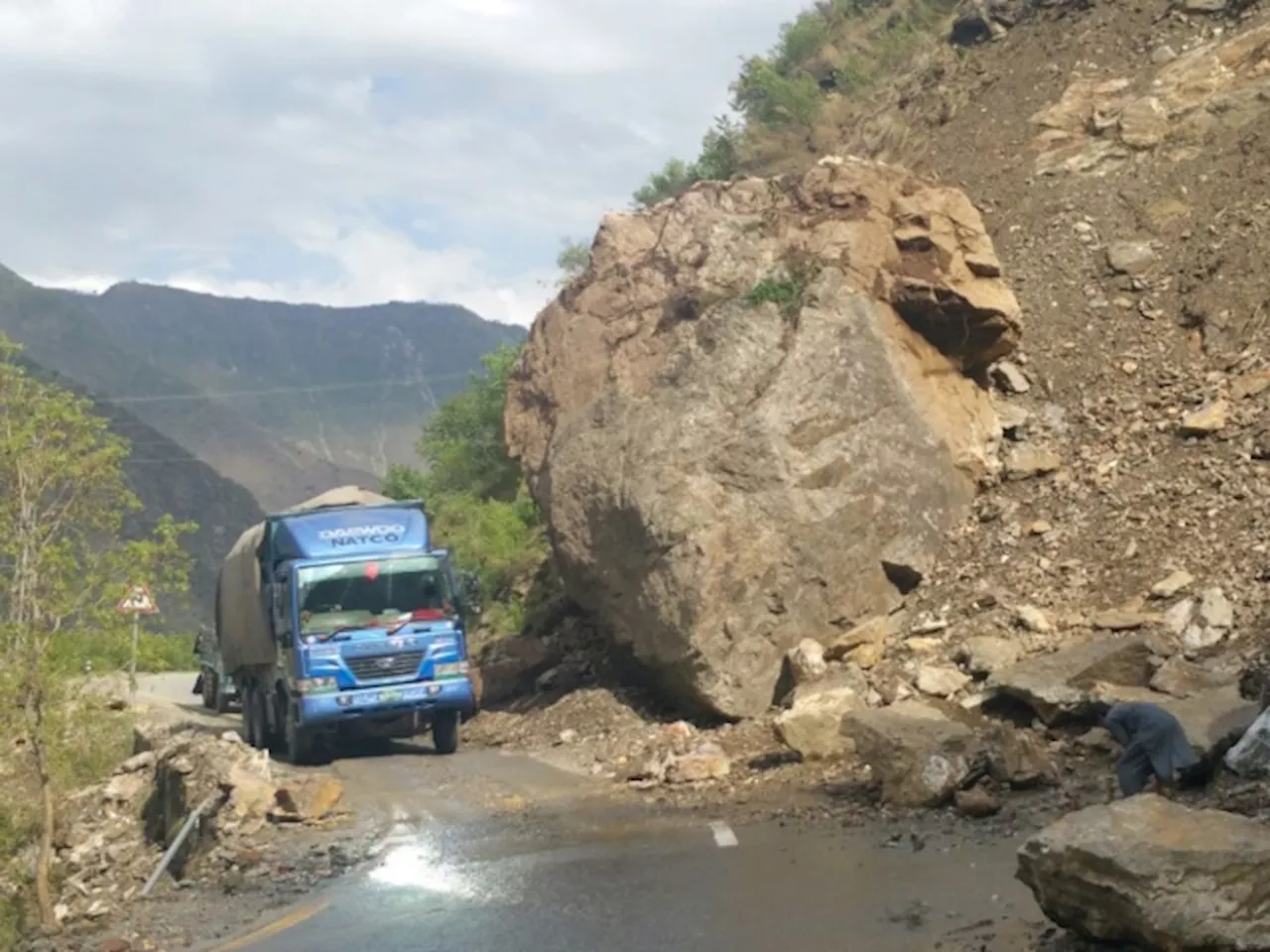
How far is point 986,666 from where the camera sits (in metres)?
15.5

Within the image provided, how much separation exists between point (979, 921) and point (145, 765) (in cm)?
1406

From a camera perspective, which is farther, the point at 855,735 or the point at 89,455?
the point at 89,455

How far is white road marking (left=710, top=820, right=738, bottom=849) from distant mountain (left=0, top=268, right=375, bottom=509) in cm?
11493

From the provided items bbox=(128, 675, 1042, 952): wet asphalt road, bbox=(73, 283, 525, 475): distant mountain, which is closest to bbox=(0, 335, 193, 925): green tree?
bbox=(128, 675, 1042, 952): wet asphalt road

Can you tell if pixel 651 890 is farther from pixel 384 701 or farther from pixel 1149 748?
pixel 384 701

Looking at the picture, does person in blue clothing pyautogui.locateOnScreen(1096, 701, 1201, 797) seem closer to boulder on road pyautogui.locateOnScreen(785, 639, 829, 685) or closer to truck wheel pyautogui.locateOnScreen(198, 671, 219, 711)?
boulder on road pyautogui.locateOnScreen(785, 639, 829, 685)

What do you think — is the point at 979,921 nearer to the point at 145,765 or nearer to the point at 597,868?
the point at 597,868

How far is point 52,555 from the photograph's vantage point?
14055mm

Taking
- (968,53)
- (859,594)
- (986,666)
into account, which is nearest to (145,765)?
(859,594)

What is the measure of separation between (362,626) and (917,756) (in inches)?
328

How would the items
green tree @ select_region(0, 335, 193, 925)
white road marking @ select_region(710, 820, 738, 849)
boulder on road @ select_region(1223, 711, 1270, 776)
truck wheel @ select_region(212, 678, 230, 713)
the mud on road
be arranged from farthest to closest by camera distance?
truck wheel @ select_region(212, 678, 230, 713) → green tree @ select_region(0, 335, 193, 925) → white road marking @ select_region(710, 820, 738, 849) → boulder on road @ select_region(1223, 711, 1270, 776) → the mud on road

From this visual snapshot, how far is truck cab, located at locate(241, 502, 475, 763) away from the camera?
18141 millimetres

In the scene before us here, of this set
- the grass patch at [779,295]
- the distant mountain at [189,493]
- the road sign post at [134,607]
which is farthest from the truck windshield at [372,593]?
the distant mountain at [189,493]

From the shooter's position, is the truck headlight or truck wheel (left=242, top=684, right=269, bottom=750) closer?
the truck headlight
